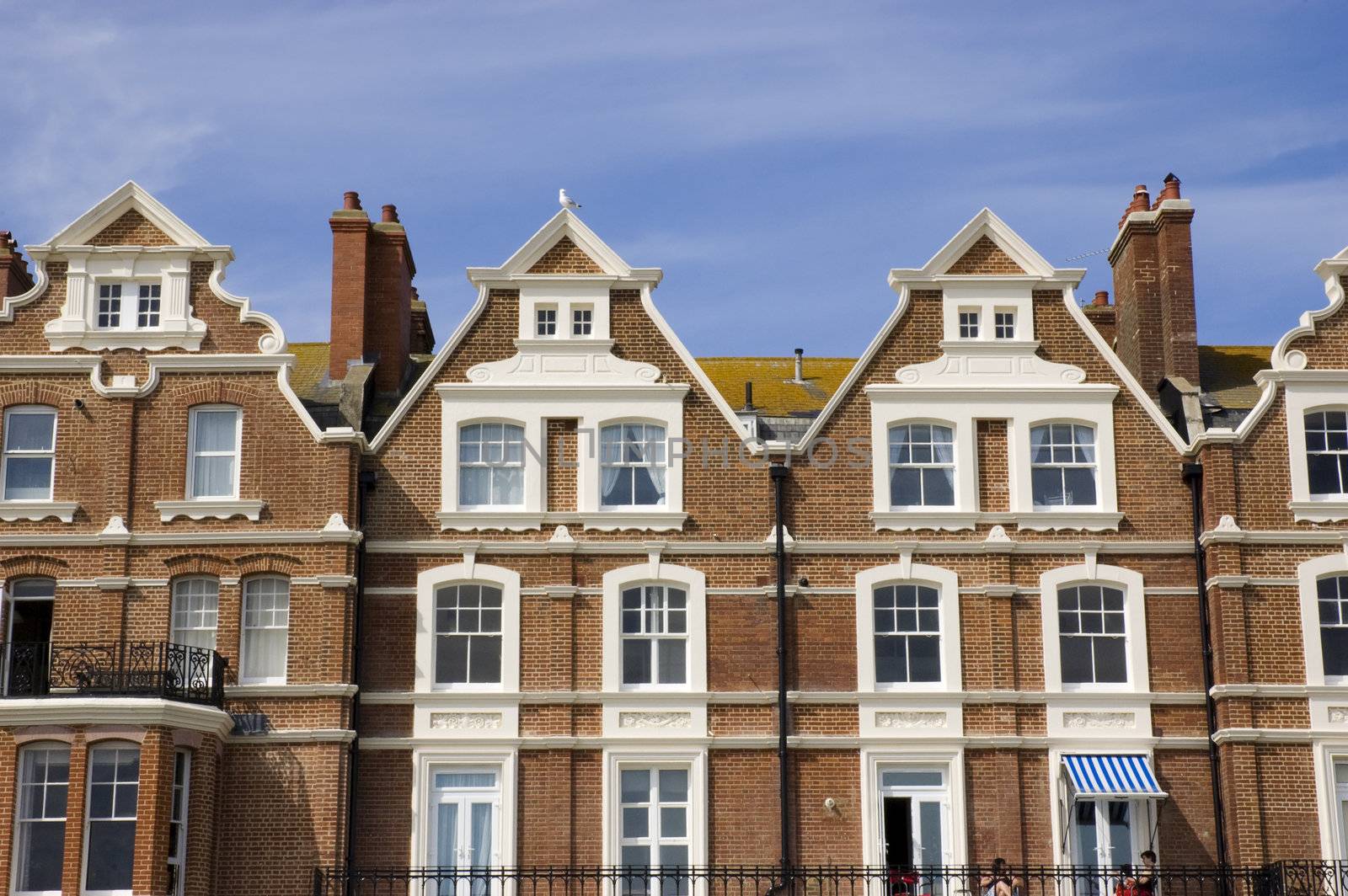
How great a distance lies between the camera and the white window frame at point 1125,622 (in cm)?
3322

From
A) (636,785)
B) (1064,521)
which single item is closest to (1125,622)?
(1064,521)

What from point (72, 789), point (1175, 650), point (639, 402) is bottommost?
point (72, 789)

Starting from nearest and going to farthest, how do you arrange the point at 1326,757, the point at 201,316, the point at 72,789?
the point at 72,789 → the point at 1326,757 → the point at 201,316

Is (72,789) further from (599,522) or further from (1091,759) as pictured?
(1091,759)

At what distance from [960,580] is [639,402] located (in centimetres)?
625

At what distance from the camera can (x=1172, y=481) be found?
3441 centimetres

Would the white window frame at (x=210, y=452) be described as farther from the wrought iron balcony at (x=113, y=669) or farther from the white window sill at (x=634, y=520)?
the white window sill at (x=634, y=520)

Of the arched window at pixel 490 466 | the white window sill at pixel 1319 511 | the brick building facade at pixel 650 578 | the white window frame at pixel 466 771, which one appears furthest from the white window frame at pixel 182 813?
the white window sill at pixel 1319 511

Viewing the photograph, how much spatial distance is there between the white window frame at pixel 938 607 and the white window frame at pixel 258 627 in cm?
943

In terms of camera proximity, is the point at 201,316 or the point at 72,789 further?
the point at 201,316

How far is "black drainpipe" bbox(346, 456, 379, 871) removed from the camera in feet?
105

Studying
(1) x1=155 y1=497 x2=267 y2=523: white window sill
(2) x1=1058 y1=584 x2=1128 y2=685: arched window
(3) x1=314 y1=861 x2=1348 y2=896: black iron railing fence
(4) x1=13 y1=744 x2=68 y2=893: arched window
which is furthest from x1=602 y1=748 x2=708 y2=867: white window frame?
(4) x1=13 y1=744 x2=68 y2=893: arched window

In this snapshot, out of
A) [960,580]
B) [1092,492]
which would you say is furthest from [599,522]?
[1092,492]

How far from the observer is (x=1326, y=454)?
34.3m
